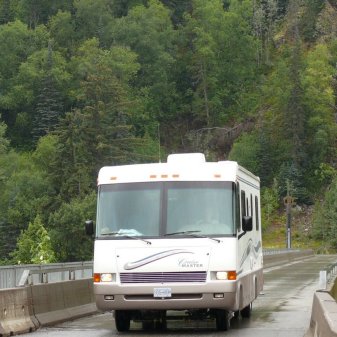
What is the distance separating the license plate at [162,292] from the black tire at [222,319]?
1.32 m

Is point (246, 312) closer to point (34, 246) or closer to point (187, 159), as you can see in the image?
point (187, 159)

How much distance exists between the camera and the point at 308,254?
99.5m

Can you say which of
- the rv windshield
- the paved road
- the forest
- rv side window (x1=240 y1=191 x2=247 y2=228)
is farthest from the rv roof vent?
the forest

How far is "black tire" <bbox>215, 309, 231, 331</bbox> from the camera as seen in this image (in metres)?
19.5

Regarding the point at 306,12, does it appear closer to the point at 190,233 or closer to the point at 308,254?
the point at 308,254

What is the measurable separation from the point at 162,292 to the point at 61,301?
14.6 feet

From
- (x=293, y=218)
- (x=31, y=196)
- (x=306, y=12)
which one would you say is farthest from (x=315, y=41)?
(x=31, y=196)

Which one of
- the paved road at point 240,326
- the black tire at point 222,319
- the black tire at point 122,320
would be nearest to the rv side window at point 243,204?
A: the black tire at point 222,319

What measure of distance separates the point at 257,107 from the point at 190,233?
159792 millimetres

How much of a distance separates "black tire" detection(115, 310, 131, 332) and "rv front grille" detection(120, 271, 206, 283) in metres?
1.27

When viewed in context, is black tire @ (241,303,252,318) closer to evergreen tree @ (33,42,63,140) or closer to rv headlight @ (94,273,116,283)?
rv headlight @ (94,273,116,283)

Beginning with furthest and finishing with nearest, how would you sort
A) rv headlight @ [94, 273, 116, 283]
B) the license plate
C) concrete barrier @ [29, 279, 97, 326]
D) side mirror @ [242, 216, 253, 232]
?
concrete barrier @ [29, 279, 97, 326] → side mirror @ [242, 216, 253, 232] → rv headlight @ [94, 273, 116, 283] → the license plate

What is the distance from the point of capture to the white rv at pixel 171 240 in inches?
734

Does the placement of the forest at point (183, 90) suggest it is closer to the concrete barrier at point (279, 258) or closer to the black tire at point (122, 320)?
the concrete barrier at point (279, 258)
